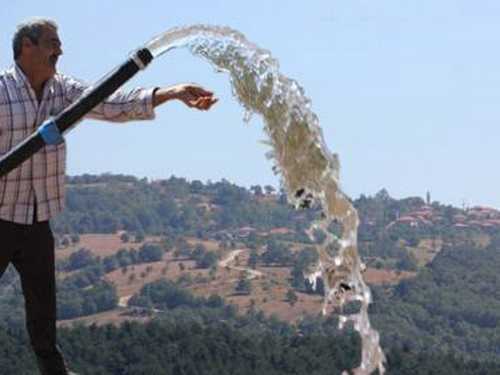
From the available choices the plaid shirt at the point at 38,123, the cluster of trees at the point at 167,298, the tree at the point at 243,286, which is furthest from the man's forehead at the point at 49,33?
the tree at the point at 243,286

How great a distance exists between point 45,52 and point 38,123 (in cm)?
36

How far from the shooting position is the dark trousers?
618cm

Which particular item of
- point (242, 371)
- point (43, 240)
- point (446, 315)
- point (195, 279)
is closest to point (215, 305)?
point (195, 279)

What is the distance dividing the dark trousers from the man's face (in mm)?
666

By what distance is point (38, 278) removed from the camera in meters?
6.29

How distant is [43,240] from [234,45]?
139cm

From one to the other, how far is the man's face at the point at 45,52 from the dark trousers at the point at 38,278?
666 mm

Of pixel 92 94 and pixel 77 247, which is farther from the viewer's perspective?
pixel 77 247

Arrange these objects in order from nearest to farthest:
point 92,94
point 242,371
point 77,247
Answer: point 92,94, point 242,371, point 77,247

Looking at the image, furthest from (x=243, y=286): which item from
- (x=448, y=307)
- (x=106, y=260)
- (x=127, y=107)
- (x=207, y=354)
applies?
(x=127, y=107)

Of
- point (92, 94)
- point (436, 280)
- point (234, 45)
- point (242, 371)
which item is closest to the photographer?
point (92, 94)

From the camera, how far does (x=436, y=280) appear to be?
583 ft

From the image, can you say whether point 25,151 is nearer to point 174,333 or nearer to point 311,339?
point 311,339

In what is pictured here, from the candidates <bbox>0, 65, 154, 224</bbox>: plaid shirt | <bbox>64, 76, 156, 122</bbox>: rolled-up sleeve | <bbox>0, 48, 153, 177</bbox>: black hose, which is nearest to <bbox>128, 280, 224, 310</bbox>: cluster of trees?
<bbox>0, 65, 154, 224</bbox>: plaid shirt
